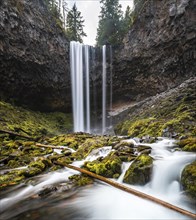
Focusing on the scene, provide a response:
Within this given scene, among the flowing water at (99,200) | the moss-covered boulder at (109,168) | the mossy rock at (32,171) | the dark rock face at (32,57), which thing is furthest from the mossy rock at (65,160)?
the dark rock face at (32,57)

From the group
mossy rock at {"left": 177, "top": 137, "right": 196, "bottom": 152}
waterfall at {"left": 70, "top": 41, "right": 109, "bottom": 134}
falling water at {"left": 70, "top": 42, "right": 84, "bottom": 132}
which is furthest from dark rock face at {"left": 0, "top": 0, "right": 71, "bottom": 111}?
mossy rock at {"left": 177, "top": 137, "right": 196, "bottom": 152}

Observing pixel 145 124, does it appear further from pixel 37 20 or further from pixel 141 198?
pixel 37 20

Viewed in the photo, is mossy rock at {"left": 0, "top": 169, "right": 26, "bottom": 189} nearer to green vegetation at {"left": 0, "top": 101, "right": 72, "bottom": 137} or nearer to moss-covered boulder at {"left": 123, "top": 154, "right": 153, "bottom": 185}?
moss-covered boulder at {"left": 123, "top": 154, "right": 153, "bottom": 185}

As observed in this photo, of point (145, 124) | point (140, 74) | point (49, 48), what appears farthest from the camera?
point (140, 74)

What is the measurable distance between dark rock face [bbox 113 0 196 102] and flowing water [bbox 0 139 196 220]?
16242 mm

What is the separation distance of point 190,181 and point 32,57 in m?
17.0

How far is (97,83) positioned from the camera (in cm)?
2281

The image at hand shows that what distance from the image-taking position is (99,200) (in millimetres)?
3549

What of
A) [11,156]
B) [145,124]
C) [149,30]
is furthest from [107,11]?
[11,156]

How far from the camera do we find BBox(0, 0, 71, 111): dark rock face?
1466 centimetres

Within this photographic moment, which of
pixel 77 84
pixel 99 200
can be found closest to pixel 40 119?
pixel 77 84

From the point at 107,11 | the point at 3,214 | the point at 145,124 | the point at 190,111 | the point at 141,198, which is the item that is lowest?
the point at 3,214

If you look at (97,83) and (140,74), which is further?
(97,83)

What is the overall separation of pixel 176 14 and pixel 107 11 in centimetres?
1403
